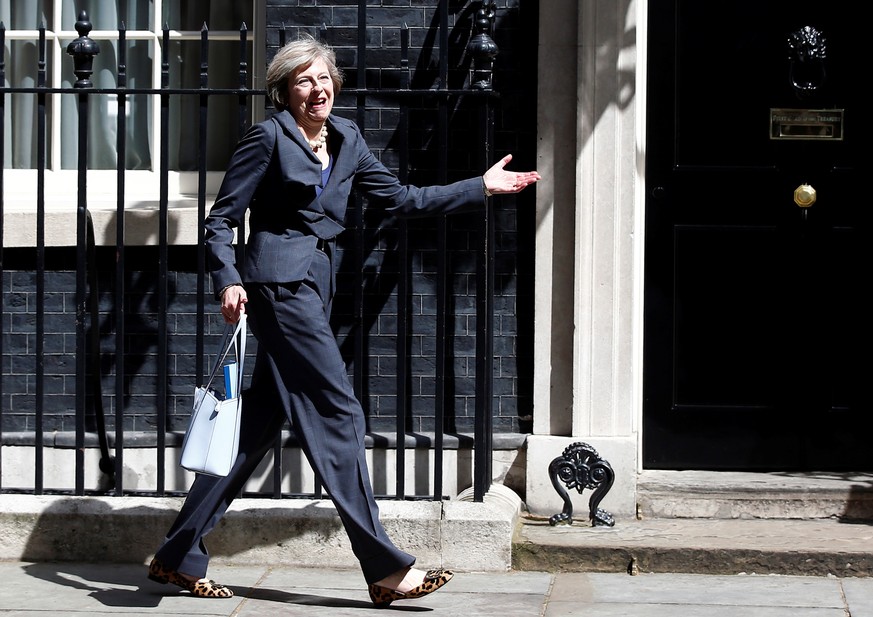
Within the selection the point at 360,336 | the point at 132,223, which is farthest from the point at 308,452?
the point at 132,223

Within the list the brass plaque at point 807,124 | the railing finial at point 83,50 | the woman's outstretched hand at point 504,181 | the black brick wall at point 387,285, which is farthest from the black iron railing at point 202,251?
the brass plaque at point 807,124

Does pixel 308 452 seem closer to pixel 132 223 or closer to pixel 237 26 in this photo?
pixel 132 223

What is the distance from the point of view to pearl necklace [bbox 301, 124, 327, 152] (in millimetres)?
4938

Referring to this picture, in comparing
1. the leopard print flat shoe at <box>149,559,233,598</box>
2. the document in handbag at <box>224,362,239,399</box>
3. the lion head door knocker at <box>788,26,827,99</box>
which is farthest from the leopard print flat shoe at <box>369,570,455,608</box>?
the lion head door knocker at <box>788,26,827,99</box>

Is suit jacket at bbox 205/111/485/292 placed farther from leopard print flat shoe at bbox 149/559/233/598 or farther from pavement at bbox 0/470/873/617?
pavement at bbox 0/470/873/617

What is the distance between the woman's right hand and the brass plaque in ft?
8.98

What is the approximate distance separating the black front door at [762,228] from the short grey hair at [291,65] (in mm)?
1907

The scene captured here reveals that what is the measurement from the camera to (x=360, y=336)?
18.4 ft

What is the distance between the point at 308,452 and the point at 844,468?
8.77 feet

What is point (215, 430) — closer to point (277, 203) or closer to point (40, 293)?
point (277, 203)

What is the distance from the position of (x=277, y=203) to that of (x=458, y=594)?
5.21ft

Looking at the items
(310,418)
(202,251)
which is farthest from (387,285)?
(310,418)

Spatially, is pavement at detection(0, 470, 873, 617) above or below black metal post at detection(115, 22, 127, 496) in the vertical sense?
below

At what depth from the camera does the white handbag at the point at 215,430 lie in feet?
15.2
